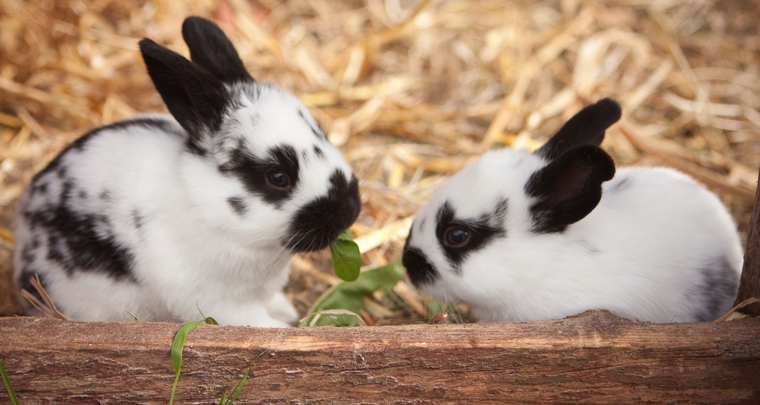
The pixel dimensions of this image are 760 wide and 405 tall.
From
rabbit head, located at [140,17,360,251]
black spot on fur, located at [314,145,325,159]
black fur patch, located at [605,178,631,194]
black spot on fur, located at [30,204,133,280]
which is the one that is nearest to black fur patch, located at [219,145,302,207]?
rabbit head, located at [140,17,360,251]

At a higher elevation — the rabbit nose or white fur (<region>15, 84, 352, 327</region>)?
white fur (<region>15, 84, 352, 327</region>)

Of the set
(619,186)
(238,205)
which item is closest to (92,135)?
(238,205)

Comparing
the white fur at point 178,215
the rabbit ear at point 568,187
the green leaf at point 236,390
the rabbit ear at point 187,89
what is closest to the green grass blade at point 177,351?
the green leaf at point 236,390

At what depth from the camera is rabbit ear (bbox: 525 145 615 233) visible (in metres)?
2.35

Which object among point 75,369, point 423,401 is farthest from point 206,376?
point 423,401

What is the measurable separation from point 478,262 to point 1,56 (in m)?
4.92

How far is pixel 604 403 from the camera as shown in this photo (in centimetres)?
213

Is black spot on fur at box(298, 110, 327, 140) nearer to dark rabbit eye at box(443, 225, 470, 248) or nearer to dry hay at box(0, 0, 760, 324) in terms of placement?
dark rabbit eye at box(443, 225, 470, 248)

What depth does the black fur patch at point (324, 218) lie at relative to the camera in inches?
106

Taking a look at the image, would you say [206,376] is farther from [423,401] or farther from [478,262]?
[478,262]

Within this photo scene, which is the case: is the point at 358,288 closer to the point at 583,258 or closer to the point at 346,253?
the point at 346,253

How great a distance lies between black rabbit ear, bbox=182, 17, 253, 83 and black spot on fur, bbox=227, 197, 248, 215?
76 centimetres

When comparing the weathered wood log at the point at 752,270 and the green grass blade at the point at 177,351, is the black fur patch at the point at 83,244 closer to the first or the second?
the green grass blade at the point at 177,351

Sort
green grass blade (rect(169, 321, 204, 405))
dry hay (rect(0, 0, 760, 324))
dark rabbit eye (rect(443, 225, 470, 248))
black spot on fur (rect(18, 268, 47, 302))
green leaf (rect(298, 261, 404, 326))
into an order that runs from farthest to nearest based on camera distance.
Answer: dry hay (rect(0, 0, 760, 324)) < green leaf (rect(298, 261, 404, 326)) < black spot on fur (rect(18, 268, 47, 302)) < dark rabbit eye (rect(443, 225, 470, 248)) < green grass blade (rect(169, 321, 204, 405))
